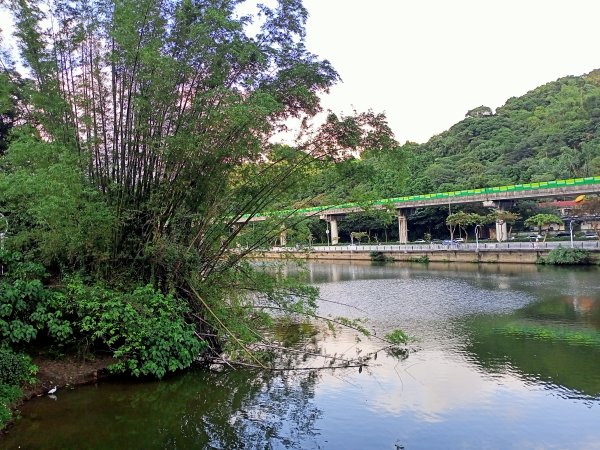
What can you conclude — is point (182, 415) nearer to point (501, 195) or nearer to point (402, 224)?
point (501, 195)

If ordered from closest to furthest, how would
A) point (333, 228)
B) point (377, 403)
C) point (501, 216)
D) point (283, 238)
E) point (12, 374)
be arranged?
1. point (12, 374)
2. point (377, 403)
3. point (283, 238)
4. point (501, 216)
5. point (333, 228)

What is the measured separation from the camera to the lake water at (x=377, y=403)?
6.44 meters

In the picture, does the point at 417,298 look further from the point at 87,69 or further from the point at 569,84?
the point at 569,84

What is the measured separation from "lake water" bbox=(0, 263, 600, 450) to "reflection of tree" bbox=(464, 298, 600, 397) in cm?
4

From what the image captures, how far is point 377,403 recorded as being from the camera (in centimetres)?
765

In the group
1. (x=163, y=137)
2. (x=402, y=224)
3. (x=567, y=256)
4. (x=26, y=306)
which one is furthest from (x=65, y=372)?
(x=402, y=224)

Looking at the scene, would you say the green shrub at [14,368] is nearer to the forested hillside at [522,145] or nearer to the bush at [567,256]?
the bush at [567,256]

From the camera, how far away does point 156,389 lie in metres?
8.19

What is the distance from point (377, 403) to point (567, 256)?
79.6ft

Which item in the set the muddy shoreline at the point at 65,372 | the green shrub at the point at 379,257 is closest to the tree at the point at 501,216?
the green shrub at the point at 379,257

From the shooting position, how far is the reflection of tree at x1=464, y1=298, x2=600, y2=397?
894 cm

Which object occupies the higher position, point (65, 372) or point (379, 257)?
point (379, 257)

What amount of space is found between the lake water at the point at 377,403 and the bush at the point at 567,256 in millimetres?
16376

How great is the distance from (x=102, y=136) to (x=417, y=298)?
13134 millimetres
